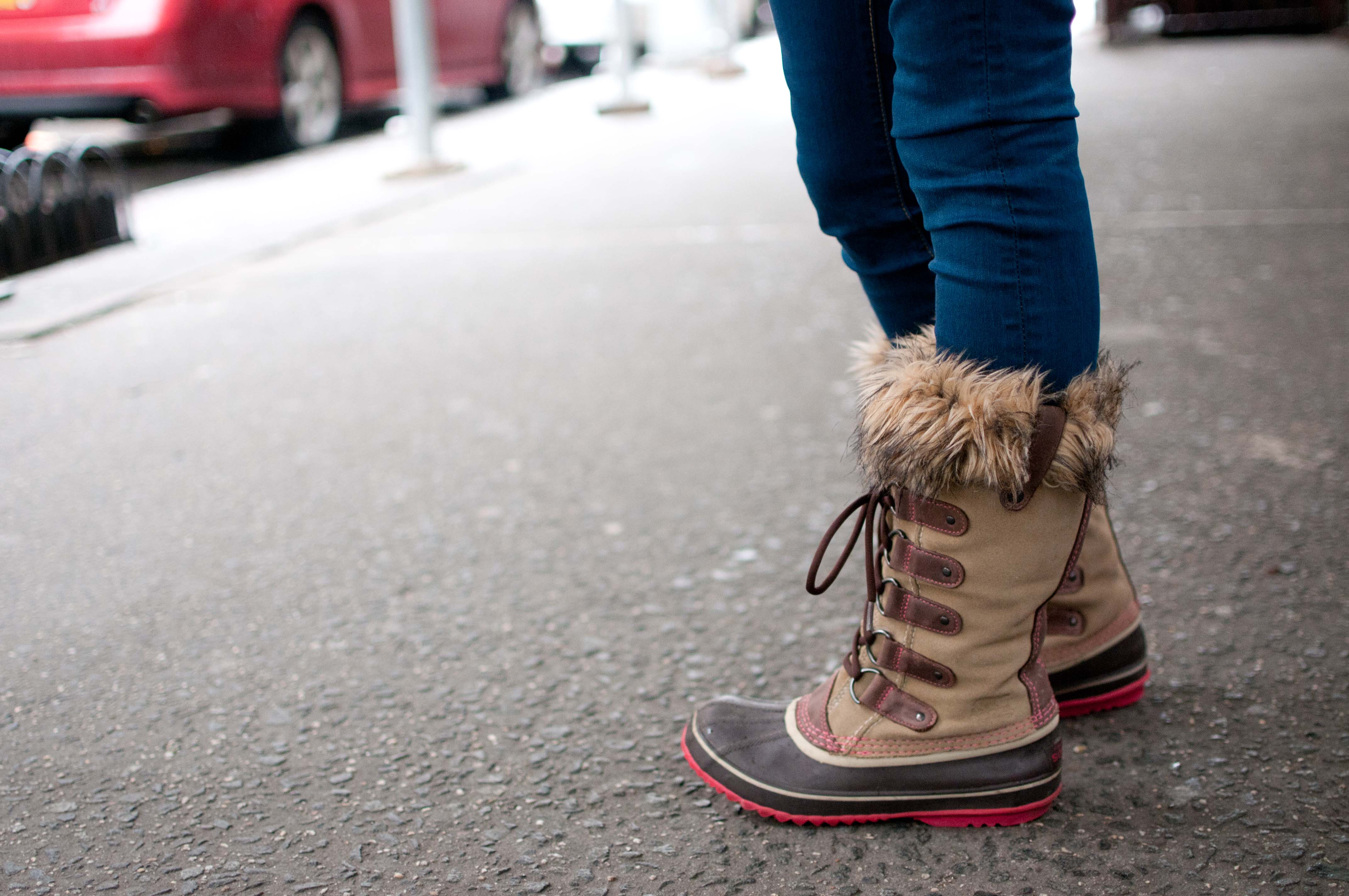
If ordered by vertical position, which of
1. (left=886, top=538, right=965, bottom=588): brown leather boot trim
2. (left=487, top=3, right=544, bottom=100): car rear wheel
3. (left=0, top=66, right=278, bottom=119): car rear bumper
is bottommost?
(left=886, top=538, right=965, bottom=588): brown leather boot trim

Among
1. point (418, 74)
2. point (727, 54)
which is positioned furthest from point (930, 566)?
point (727, 54)

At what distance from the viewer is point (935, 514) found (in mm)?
1140

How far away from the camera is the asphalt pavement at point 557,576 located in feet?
3.94

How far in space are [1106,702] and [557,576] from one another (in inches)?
32.6

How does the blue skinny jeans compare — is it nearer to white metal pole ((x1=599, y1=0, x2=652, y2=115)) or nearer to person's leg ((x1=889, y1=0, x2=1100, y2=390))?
person's leg ((x1=889, y1=0, x2=1100, y2=390))

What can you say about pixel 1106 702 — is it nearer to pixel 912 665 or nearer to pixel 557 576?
pixel 912 665

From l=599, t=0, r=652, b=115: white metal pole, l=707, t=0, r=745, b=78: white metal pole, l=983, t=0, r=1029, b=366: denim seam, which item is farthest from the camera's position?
l=707, t=0, r=745, b=78: white metal pole

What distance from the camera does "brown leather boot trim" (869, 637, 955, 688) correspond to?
118 centimetres

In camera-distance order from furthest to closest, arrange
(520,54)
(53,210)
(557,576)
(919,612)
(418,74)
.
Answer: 1. (520,54)
2. (418,74)
3. (53,210)
4. (557,576)
5. (919,612)

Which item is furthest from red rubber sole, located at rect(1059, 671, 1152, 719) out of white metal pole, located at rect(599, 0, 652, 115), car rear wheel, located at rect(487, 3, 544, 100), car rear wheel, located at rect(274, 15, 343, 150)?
car rear wheel, located at rect(487, 3, 544, 100)

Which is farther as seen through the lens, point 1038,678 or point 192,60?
point 192,60

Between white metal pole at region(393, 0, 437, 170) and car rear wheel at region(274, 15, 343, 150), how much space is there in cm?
63

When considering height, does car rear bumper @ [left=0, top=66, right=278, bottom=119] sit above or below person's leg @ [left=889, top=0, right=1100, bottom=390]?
above

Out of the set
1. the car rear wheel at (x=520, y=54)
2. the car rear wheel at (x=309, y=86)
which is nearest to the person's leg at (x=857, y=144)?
the car rear wheel at (x=309, y=86)
